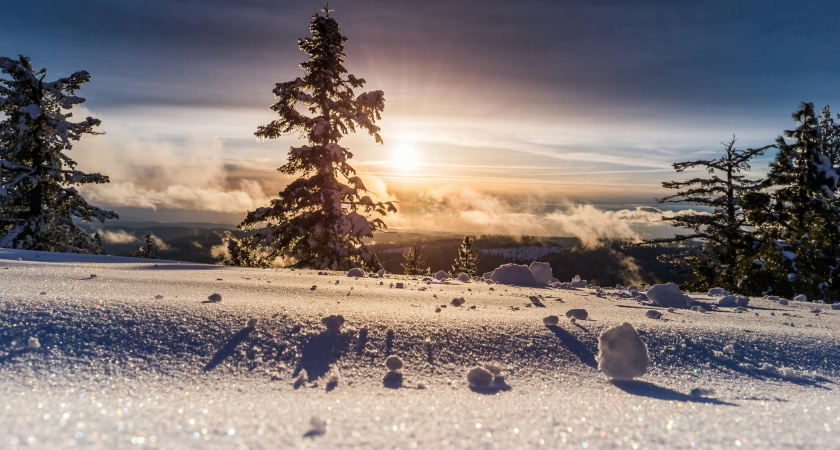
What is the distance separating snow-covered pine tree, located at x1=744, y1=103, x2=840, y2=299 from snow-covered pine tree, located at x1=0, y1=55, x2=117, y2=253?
1983 cm

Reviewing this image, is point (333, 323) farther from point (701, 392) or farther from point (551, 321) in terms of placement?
point (701, 392)

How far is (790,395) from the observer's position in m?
2.04

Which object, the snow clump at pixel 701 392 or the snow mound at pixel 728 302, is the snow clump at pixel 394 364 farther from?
the snow mound at pixel 728 302

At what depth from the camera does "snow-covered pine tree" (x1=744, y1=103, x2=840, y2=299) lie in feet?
33.4

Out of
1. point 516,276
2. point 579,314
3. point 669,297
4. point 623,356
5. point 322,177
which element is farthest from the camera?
point 322,177

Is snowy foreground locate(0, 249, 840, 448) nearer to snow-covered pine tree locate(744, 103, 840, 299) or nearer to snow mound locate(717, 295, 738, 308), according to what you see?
snow mound locate(717, 295, 738, 308)

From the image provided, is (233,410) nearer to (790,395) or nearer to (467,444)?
(467,444)

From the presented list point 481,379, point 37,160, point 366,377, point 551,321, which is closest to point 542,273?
point 551,321

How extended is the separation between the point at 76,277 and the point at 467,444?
4033 millimetres

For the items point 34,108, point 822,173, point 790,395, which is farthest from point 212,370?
point 822,173

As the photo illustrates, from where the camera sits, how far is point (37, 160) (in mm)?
14758

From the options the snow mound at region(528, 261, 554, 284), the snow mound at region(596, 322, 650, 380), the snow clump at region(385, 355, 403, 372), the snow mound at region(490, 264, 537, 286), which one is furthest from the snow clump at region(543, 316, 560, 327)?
the snow mound at region(528, 261, 554, 284)

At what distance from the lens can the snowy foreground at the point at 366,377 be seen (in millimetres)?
1312

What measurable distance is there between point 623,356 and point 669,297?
3.14m
